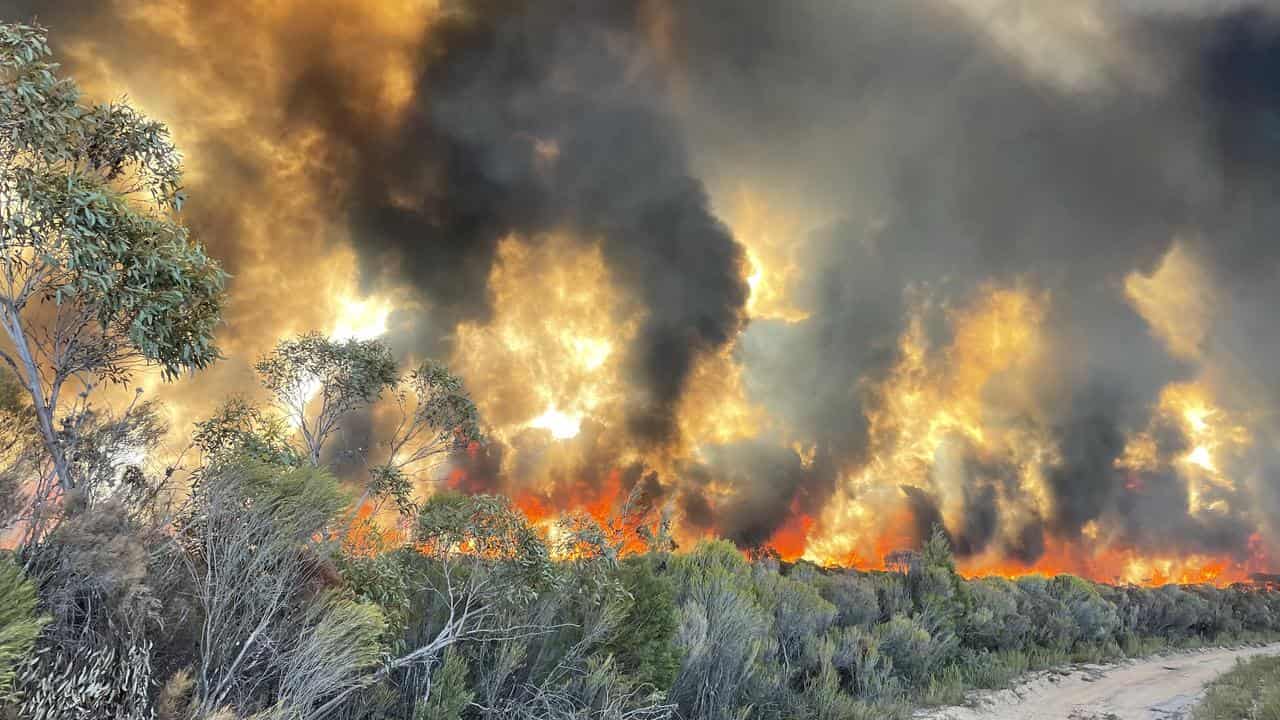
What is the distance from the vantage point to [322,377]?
1597 cm

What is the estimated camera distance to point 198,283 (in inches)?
272

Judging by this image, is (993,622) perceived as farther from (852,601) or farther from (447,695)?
(447,695)

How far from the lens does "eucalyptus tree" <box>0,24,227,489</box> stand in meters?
5.68

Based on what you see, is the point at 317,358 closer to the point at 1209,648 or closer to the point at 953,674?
the point at 953,674

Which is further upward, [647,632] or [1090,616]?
[1090,616]

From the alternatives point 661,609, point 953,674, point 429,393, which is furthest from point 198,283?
point 953,674

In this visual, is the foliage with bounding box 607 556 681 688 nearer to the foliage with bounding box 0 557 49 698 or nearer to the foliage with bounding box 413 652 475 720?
the foliage with bounding box 413 652 475 720

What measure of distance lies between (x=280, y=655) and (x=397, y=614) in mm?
1601

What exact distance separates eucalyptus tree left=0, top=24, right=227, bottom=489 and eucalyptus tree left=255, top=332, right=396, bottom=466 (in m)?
8.62

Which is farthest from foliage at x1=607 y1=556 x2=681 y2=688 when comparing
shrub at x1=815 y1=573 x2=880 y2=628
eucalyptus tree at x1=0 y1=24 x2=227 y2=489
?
shrub at x1=815 y1=573 x2=880 y2=628

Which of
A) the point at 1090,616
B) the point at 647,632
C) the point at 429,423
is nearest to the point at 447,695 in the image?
the point at 647,632

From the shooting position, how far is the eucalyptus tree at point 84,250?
5676 mm

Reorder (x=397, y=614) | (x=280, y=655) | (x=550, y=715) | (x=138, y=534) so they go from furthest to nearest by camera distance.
A: (x=550, y=715) < (x=397, y=614) < (x=280, y=655) < (x=138, y=534)

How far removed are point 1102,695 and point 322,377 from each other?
23758 millimetres
